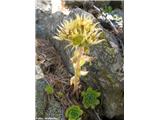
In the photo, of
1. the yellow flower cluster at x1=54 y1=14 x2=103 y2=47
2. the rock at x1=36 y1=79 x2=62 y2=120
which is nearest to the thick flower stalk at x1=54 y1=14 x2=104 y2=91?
the yellow flower cluster at x1=54 y1=14 x2=103 y2=47

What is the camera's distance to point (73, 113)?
1.95 metres

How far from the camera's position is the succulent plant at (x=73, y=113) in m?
1.95

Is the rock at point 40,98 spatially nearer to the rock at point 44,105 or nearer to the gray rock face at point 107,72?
the rock at point 44,105

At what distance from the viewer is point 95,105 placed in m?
1.96

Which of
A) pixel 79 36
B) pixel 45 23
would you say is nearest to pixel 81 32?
pixel 79 36

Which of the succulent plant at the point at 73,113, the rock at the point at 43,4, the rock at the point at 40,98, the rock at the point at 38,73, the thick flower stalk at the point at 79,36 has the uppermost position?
the rock at the point at 43,4

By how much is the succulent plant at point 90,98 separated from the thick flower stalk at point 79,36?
0.04 meters

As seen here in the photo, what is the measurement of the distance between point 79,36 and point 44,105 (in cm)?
28

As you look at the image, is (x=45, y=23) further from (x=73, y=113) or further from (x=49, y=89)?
(x=73, y=113)

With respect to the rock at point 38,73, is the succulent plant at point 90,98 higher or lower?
lower

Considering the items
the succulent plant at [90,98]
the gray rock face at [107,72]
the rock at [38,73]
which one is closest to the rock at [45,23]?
the gray rock face at [107,72]

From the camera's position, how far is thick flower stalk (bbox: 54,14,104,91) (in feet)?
6.37
